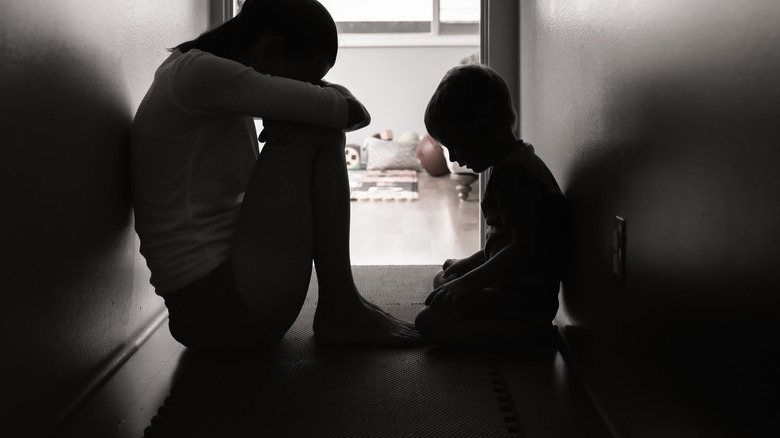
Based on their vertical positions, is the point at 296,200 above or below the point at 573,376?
above

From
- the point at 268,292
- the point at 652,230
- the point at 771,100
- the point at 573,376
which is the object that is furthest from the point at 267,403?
the point at 771,100

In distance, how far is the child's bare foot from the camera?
1517mm

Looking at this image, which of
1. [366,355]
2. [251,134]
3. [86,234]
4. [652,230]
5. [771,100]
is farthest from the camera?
[251,134]

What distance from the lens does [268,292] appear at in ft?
4.52

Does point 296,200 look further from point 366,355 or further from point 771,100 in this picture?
point 771,100

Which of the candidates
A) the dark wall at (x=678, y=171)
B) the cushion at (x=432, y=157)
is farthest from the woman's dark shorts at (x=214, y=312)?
the cushion at (x=432, y=157)

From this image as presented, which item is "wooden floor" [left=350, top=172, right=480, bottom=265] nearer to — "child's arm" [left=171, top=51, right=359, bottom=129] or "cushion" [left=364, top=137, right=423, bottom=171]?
"cushion" [left=364, top=137, right=423, bottom=171]

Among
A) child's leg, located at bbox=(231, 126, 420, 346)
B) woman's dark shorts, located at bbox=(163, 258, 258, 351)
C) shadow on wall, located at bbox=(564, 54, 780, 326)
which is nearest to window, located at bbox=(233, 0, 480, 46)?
child's leg, located at bbox=(231, 126, 420, 346)

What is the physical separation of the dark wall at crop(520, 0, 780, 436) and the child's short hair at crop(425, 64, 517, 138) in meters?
0.17

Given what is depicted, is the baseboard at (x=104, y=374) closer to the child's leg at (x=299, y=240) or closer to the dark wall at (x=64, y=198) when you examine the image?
the dark wall at (x=64, y=198)

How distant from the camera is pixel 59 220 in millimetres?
1140

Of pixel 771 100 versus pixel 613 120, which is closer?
pixel 771 100

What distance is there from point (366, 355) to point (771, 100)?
99cm

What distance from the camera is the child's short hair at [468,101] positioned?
150 cm
